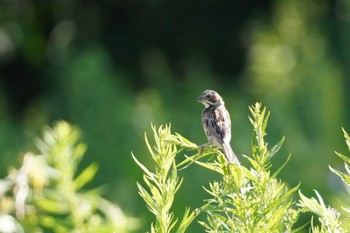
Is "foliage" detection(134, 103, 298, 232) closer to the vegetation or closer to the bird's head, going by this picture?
the vegetation

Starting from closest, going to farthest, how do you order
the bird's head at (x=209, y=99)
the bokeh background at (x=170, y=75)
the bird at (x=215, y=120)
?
the bird at (x=215, y=120), the bird's head at (x=209, y=99), the bokeh background at (x=170, y=75)

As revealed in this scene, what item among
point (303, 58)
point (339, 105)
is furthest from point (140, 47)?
point (339, 105)

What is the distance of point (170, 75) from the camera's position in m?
→ 5.91

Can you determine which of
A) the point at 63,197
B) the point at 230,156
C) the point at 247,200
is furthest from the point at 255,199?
the point at 63,197

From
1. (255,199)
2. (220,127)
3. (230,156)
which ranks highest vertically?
(220,127)

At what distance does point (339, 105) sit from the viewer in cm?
450

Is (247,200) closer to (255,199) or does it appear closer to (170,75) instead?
(255,199)

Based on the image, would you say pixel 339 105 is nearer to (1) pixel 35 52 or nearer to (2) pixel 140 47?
(2) pixel 140 47

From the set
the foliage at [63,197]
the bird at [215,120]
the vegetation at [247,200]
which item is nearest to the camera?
the vegetation at [247,200]

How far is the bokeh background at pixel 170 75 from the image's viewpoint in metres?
4.18

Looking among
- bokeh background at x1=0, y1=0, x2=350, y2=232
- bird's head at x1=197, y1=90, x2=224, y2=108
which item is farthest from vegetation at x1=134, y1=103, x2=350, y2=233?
bokeh background at x1=0, y1=0, x2=350, y2=232

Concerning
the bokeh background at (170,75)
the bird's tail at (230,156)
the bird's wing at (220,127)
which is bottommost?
the bird's tail at (230,156)

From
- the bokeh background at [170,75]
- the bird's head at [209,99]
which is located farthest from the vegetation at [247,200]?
the bokeh background at [170,75]

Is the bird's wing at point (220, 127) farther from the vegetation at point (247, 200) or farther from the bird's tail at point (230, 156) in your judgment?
the vegetation at point (247, 200)
